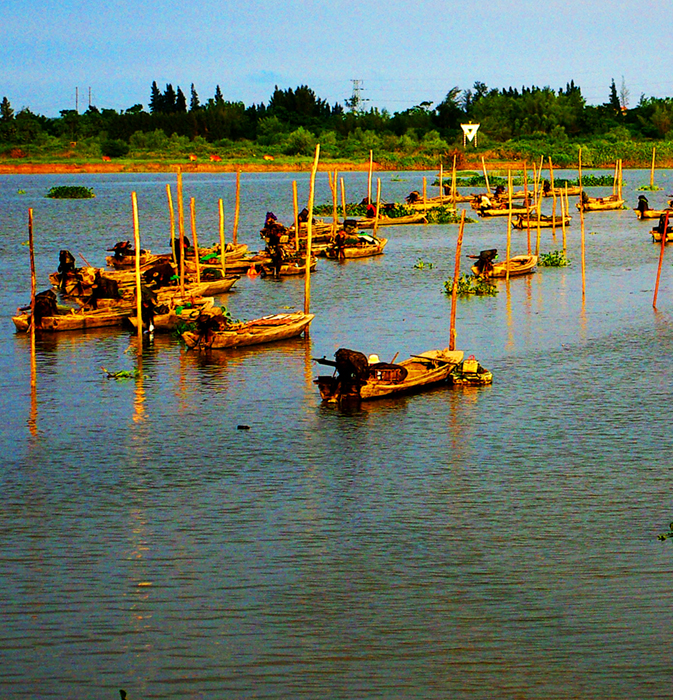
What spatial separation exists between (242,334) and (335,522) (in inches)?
444

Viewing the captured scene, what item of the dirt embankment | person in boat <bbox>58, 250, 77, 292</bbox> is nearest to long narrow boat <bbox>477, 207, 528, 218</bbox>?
person in boat <bbox>58, 250, 77, 292</bbox>

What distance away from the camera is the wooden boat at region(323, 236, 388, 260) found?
43.2 meters

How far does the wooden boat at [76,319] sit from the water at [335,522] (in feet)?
1.19

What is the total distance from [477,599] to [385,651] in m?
1.49

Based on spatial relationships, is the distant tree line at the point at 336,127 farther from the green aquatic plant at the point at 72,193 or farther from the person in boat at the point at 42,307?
the person in boat at the point at 42,307

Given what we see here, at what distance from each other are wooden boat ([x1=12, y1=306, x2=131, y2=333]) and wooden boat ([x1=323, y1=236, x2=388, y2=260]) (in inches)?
625

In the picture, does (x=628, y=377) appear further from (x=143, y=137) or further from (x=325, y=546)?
(x=143, y=137)

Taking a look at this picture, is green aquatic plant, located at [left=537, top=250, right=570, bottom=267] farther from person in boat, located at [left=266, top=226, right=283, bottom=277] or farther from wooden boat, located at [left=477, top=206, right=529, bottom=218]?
wooden boat, located at [left=477, top=206, right=529, bottom=218]

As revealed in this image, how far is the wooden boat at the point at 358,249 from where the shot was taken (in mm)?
43250

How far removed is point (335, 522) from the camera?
13859 millimetres

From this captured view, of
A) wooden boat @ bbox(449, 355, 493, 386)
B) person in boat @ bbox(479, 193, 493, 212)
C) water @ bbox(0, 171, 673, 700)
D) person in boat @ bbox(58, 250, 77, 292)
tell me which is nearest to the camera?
water @ bbox(0, 171, 673, 700)

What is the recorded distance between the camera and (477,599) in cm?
1141

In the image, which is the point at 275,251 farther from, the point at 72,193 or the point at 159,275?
the point at 72,193

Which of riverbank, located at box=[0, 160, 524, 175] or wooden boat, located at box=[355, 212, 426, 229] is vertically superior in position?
riverbank, located at box=[0, 160, 524, 175]
